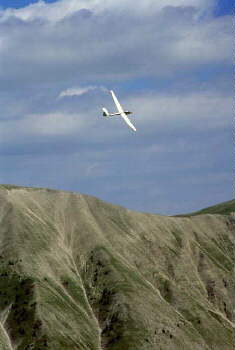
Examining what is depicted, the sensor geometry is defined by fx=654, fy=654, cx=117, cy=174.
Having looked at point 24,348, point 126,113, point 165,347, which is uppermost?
point 126,113

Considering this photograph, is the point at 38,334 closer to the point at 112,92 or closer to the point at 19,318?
the point at 19,318

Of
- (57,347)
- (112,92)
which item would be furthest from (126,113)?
(57,347)

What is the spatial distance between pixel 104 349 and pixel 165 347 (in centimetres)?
1869

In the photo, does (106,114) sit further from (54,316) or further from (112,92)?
(54,316)

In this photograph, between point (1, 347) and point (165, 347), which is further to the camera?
point (165, 347)

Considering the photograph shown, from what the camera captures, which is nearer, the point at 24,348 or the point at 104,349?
the point at 24,348

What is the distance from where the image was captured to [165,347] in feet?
655

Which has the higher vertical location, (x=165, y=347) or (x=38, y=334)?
(x=38, y=334)

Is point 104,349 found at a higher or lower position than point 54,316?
lower

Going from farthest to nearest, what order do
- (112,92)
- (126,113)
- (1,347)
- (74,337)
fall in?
(74,337) < (1,347) < (112,92) < (126,113)

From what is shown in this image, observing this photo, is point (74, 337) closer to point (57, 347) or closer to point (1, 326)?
point (57, 347)

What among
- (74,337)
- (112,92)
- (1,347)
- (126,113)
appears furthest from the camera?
(74,337)

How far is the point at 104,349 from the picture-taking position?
197625 millimetres

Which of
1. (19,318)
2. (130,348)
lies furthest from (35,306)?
(130,348)
